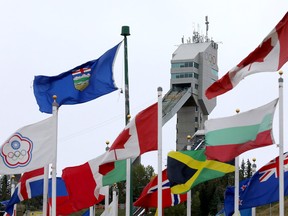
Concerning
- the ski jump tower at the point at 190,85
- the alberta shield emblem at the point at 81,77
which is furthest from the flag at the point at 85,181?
the ski jump tower at the point at 190,85

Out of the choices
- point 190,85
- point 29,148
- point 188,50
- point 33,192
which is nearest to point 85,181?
point 33,192

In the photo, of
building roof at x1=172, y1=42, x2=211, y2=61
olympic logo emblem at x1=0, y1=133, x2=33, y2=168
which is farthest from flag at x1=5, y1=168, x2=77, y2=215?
building roof at x1=172, y1=42, x2=211, y2=61

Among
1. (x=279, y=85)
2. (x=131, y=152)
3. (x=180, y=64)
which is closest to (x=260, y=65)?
(x=279, y=85)

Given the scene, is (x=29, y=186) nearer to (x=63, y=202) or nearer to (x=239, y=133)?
(x=63, y=202)

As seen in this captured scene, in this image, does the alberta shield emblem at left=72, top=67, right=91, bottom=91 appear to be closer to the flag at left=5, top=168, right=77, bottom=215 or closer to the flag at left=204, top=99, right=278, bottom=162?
the flag at left=5, top=168, right=77, bottom=215

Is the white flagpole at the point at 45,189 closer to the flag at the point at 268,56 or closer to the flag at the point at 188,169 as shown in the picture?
the flag at the point at 188,169

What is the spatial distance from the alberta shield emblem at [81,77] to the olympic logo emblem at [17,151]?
8.08 ft

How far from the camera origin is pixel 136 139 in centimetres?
2534

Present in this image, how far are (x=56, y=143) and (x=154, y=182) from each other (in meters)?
3.93

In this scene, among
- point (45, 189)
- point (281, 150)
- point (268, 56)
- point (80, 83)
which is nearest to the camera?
point (268, 56)

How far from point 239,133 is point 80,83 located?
237 inches

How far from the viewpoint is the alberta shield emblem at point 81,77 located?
27375 mm

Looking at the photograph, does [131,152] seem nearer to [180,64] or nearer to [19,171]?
[19,171]

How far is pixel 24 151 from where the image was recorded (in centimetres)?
2634
